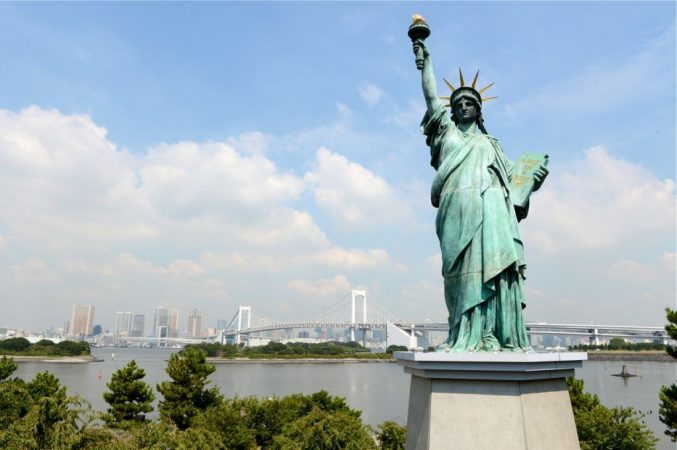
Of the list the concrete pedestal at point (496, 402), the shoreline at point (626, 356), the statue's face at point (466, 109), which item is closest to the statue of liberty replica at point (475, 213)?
the statue's face at point (466, 109)

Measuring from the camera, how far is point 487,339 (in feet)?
13.9

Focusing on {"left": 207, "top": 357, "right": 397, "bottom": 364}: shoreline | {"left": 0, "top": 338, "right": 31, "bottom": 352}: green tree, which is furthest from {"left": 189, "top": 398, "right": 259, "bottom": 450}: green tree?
{"left": 0, "top": 338, "right": 31, "bottom": 352}: green tree

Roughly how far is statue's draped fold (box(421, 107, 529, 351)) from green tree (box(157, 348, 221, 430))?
10541 mm

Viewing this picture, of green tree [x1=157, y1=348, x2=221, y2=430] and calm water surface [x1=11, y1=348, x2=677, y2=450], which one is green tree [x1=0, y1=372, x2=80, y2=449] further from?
calm water surface [x1=11, y1=348, x2=677, y2=450]

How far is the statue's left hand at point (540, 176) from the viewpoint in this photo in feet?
16.4

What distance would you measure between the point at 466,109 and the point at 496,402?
2903 mm

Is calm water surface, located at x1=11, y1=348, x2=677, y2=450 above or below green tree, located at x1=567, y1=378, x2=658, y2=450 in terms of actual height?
below

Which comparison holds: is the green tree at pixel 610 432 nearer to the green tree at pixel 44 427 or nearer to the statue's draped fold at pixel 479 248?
the statue's draped fold at pixel 479 248

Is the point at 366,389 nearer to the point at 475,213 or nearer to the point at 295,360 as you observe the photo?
the point at 475,213

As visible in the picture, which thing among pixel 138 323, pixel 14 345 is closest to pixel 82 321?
pixel 138 323

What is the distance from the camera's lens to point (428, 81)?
17.0ft

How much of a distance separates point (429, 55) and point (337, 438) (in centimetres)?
704

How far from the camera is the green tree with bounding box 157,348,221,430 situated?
42.0 ft

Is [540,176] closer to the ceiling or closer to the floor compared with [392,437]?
closer to the ceiling
